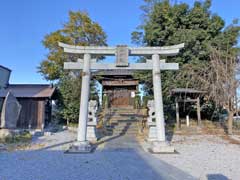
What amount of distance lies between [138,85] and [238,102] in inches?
377

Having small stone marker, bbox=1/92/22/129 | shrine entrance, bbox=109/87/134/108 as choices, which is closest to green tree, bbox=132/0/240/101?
shrine entrance, bbox=109/87/134/108

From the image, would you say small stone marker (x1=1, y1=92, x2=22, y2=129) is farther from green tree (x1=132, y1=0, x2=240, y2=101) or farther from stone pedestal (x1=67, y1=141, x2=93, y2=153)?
green tree (x1=132, y1=0, x2=240, y2=101)

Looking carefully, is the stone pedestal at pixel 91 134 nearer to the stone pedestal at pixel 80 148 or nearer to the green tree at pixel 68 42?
the stone pedestal at pixel 80 148

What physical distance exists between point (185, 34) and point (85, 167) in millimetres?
12511

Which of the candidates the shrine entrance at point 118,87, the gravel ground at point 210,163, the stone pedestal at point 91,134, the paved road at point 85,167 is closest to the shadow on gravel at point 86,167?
the paved road at point 85,167

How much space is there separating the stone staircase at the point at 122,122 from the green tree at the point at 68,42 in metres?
3.57

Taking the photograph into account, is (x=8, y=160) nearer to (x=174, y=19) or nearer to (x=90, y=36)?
(x=174, y=19)

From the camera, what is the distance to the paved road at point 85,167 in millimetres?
4809

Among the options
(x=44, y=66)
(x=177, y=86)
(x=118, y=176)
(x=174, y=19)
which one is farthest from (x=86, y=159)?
(x=44, y=66)

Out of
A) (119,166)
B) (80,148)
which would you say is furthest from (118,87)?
(119,166)

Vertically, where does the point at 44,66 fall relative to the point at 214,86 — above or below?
above

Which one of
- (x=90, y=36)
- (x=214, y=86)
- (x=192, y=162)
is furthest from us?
(x=90, y=36)

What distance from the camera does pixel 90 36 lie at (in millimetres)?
21859

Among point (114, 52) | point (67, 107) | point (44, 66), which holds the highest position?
point (44, 66)
